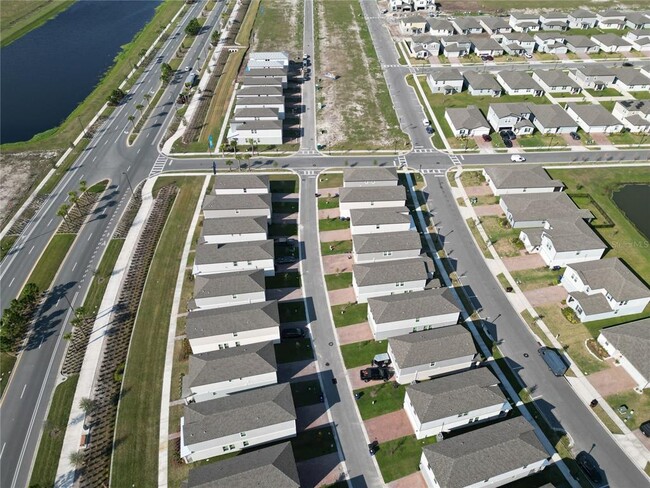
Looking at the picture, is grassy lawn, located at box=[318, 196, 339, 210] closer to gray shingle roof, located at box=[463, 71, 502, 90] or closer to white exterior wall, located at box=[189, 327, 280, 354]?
white exterior wall, located at box=[189, 327, 280, 354]

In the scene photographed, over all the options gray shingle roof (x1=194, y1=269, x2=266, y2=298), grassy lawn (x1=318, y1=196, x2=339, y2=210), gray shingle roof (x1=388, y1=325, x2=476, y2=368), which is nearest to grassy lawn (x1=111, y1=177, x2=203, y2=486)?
gray shingle roof (x1=194, y1=269, x2=266, y2=298)

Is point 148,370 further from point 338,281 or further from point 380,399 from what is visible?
point 380,399

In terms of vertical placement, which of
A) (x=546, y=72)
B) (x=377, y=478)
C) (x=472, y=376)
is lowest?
(x=377, y=478)

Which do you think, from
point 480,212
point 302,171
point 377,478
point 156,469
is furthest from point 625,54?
point 156,469

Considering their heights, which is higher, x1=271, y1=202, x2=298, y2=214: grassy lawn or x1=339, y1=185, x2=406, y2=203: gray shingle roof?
x1=339, y1=185, x2=406, y2=203: gray shingle roof

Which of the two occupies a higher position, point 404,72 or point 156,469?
point 404,72

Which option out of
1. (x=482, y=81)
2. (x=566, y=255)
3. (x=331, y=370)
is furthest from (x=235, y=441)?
(x=482, y=81)

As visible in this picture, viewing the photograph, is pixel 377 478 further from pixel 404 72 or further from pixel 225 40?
pixel 225 40
